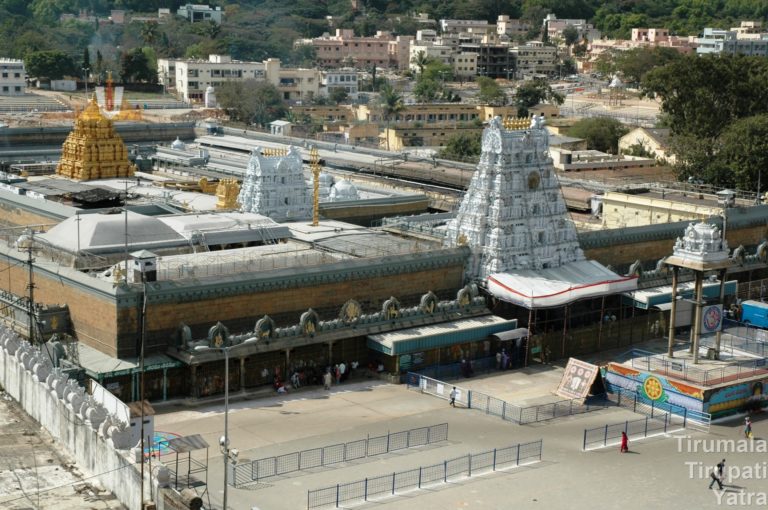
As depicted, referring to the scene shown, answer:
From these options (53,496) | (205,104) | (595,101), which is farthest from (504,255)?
(595,101)

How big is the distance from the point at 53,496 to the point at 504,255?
25.5 m

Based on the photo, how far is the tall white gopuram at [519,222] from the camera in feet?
178

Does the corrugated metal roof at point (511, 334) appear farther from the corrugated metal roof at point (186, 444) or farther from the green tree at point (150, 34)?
the green tree at point (150, 34)

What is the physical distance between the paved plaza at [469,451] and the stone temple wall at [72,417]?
9.29ft

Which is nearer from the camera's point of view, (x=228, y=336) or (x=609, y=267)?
(x=228, y=336)

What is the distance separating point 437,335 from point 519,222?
7831 mm

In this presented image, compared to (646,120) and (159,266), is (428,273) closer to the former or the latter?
(159,266)

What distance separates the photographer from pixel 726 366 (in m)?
48.2

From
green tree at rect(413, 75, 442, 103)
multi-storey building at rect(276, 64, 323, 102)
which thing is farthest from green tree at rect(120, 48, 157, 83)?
green tree at rect(413, 75, 442, 103)

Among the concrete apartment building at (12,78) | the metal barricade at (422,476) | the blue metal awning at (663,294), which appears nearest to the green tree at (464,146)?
the blue metal awning at (663,294)

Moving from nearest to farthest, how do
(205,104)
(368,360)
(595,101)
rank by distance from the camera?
1. (368,360)
2. (205,104)
3. (595,101)

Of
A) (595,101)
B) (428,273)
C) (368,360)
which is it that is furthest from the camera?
(595,101)

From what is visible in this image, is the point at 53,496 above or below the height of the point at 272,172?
below

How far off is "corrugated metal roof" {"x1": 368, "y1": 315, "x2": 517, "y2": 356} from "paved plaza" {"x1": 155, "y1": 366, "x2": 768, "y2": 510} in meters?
1.61
